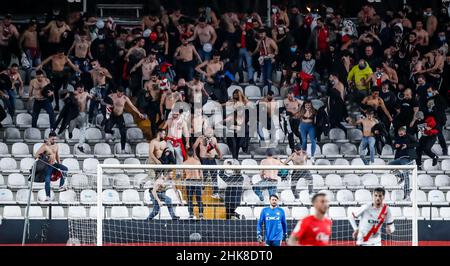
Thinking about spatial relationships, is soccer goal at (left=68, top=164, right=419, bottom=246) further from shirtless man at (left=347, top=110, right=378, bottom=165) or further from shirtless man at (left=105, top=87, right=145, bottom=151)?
shirtless man at (left=105, top=87, right=145, bottom=151)

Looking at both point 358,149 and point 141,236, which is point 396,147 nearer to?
point 358,149

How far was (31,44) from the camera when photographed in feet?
75.6

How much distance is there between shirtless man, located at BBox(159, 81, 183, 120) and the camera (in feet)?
72.2

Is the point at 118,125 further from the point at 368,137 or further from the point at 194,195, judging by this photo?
the point at 368,137

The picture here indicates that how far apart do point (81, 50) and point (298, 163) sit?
5.11 meters

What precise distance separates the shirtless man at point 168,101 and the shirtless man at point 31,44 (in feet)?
9.34

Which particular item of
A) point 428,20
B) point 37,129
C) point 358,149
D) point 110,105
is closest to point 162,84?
point 110,105

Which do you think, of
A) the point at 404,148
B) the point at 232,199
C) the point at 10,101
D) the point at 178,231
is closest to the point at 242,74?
the point at 404,148

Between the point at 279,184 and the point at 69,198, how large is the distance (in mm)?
3965

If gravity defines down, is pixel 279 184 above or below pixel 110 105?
below

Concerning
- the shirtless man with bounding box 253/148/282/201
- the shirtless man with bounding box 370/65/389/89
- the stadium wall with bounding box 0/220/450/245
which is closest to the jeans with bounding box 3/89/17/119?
the stadium wall with bounding box 0/220/450/245

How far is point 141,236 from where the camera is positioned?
19.1 m

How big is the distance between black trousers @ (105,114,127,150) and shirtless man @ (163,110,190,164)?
941 millimetres

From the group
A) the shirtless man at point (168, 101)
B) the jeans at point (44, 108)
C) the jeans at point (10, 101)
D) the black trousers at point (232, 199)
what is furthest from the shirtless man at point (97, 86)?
the black trousers at point (232, 199)
